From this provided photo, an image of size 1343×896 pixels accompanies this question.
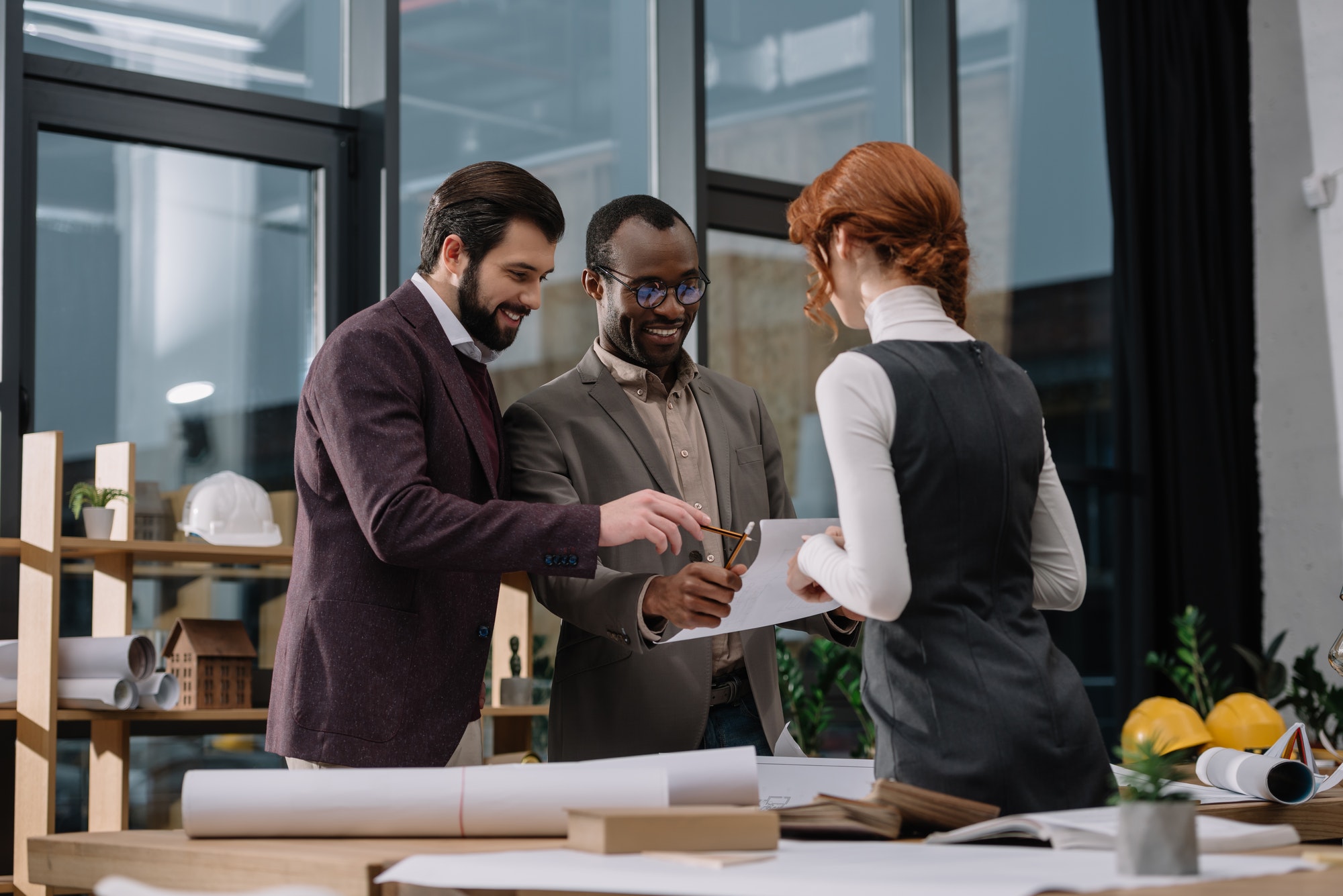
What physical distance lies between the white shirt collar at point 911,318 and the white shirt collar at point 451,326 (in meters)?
0.64

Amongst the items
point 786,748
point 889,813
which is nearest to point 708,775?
point 889,813

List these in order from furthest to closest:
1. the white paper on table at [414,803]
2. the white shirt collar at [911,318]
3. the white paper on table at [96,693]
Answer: the white paper on table at [96,693], the white shirt collar at [911,318], the white paper on table at [414,803]

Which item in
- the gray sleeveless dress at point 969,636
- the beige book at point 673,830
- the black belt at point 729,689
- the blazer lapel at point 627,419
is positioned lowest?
the beige book at point 673,830

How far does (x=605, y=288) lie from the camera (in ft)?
7.02

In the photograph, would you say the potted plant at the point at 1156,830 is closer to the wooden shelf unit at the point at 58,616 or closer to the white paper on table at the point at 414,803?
the white paper on table at the point at 414,803

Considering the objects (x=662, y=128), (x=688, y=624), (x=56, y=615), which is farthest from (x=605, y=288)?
(x=662, y=128)

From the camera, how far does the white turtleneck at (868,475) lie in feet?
4.27

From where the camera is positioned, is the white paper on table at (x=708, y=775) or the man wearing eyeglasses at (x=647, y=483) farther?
the man wearing eyeglasses at (x=647, y=483)

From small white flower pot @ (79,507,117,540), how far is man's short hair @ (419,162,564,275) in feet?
4.53

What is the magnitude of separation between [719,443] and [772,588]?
473 mm

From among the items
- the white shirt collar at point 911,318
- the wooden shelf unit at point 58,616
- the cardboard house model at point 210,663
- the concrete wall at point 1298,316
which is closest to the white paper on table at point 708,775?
the white shirt collar at point 911,318

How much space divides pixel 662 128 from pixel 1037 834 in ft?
10.8

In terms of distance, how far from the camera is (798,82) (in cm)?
460

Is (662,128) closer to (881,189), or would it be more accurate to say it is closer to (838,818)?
(881,189)
